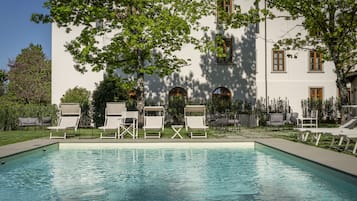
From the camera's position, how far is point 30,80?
152ft

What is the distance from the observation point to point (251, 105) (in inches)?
1021

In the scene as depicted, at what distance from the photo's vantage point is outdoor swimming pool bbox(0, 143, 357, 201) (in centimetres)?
639

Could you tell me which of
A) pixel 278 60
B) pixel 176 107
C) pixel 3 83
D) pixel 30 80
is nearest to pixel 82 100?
pixel 176 107

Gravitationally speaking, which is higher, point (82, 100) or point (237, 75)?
point (237, 75)

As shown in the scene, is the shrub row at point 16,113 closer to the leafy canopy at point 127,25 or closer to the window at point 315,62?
the leafy canopy at point 127,25

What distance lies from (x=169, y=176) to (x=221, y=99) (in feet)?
59.2

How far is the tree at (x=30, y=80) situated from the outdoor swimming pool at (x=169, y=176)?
116 ft

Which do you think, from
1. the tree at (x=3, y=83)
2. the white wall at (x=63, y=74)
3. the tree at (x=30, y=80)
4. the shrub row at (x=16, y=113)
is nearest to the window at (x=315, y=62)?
the white wall at (x=63, y=74)

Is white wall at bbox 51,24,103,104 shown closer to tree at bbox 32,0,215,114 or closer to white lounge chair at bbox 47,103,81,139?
tree at bbox 32,0,215,114

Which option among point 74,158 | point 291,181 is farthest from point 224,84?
point 291,181

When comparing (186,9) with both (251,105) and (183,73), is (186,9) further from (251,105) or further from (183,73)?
(251,105)

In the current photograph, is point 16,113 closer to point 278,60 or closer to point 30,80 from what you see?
point 278,60

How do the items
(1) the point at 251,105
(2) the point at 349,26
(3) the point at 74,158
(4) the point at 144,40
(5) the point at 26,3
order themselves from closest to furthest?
(3) the point at 74,158
(2) the point at 349,26
(4) the point at 144,40
(1) the point at 251,105
(5) the point at 26,3

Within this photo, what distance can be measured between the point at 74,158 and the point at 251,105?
1691 cm
